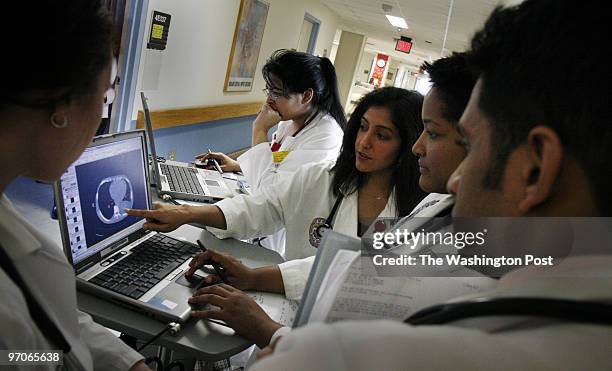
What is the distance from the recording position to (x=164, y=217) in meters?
1.35

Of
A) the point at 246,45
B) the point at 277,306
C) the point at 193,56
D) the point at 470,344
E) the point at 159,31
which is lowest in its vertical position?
the point at 277,306

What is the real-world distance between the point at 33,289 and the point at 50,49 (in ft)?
1.31

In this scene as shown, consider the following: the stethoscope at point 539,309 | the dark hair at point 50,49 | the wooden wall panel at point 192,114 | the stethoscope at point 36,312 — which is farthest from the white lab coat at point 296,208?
the wooden wall panel at point 192,114

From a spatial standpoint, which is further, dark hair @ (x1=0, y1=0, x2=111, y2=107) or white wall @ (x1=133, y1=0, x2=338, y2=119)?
white wall @ (x1=133, y1=0, x2=338, y2=119)

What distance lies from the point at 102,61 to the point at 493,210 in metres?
0.62

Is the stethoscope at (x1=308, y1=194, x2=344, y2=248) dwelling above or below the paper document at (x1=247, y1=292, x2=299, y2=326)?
above

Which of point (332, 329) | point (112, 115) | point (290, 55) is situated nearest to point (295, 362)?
point (332, 329)

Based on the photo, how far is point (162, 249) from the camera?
4.24 ft

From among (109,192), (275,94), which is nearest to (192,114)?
(275,94)

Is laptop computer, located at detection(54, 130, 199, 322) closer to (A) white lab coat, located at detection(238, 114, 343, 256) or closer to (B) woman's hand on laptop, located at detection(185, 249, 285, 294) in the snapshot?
(B) woman's hand on laptop, located at detection(185, 249, 285, 294)

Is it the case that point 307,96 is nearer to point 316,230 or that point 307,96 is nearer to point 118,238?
point 316,230

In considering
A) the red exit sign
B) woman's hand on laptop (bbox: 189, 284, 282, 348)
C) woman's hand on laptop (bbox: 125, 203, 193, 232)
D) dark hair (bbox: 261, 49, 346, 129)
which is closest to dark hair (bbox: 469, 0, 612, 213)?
woman's hand on laptop (bbox: 189, 284, 282, 348)

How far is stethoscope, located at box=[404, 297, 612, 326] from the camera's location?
15.1 inches

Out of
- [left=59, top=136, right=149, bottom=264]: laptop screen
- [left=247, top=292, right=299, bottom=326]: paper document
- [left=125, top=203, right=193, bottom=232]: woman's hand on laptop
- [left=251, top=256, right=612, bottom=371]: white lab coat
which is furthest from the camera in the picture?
[left=125, top=203, right=193, bottom=232]: woman's hand on laptop
